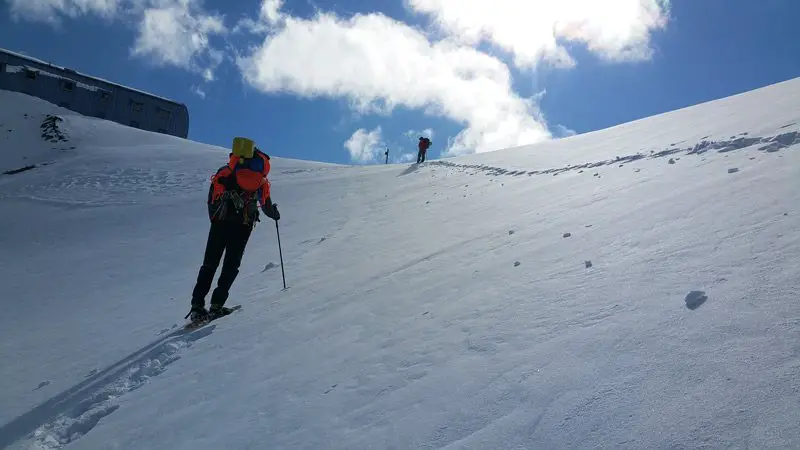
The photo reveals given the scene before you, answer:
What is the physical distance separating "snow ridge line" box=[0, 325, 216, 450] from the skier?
3.40 ft

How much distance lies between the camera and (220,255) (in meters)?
6.37

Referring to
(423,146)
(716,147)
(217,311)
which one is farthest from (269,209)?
(423,146)

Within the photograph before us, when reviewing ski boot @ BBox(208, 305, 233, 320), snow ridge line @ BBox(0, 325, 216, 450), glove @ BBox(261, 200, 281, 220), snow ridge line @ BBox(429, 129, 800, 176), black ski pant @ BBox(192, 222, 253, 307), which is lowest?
snow ridge line @ BBox(0, 325, 216, 450)

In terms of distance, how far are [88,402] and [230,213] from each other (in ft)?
8.90

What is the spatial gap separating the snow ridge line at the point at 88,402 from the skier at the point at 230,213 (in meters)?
1.04

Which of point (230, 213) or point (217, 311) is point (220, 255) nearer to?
point (230, 213)

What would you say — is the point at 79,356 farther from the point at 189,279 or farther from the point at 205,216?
the point at 205,216

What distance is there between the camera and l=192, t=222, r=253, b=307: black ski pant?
20.4 feet

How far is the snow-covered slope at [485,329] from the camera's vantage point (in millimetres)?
2256

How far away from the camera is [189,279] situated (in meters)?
9.12

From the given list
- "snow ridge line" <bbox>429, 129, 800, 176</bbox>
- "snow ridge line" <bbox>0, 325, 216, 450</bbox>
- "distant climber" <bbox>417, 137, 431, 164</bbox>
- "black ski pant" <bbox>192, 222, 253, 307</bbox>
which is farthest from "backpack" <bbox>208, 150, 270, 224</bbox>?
"distant climber" <bbox>417, 137, 431, 164</bbox>

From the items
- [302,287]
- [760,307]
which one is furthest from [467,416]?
[302,287]

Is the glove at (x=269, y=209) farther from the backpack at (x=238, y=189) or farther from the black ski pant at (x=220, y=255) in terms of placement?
the black ski pant at (x=220, y=255)

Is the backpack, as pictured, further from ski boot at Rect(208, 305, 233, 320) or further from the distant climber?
the distant climber
